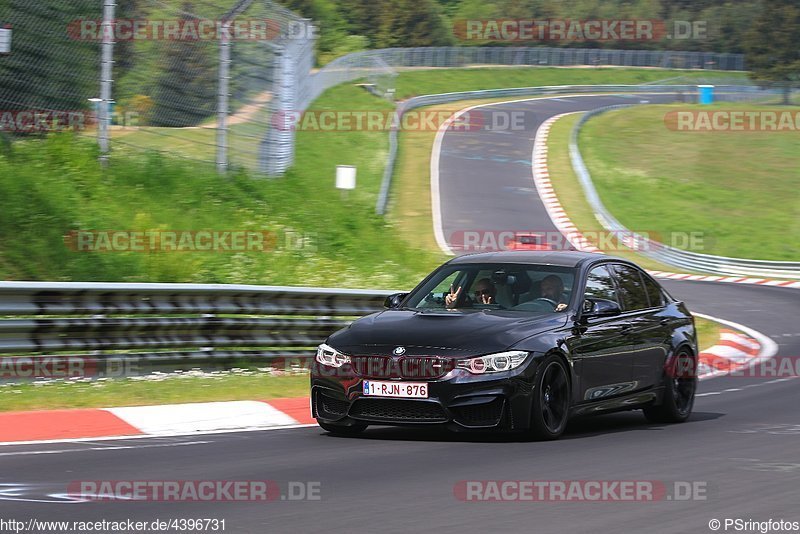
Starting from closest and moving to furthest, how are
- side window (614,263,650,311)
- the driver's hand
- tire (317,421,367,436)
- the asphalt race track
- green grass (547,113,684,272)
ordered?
the asphalt race track
tire (317,421,367,436)
the driver's hand
side window (614,263,650,311)
green grass (547,113,684,272)

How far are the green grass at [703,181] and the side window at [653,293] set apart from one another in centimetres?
3150

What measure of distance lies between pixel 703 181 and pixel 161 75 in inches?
1516

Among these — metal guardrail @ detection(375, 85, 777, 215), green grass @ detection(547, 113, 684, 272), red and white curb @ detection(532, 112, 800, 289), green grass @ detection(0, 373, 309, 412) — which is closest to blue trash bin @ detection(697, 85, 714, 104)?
metal guardrail @ detection(375, 85, 777, 215)

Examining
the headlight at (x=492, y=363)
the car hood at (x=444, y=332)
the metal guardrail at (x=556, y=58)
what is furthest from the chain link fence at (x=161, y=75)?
the metal guardrail at (x=556, y=58)

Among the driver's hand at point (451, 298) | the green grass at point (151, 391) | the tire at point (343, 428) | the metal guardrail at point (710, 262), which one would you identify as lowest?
the metal guardrail at point (710, 262)

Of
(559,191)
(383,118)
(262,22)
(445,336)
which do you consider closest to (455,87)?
(383,118)

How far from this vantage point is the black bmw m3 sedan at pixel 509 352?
9.14m

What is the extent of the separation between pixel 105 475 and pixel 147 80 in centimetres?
1244

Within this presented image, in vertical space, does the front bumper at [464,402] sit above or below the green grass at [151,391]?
above

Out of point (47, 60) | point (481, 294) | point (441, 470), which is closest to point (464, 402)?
point (441, 470)

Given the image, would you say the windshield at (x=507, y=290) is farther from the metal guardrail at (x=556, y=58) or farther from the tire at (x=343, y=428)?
the metal guardrail at (x=556, y=58)

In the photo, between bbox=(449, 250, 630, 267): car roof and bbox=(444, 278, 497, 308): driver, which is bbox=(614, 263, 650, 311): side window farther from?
bbox=(444, 278, 497, 308): driver

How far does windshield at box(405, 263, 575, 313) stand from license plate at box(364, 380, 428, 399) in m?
1.18

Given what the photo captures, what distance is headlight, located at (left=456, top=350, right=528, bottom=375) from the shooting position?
910cm
